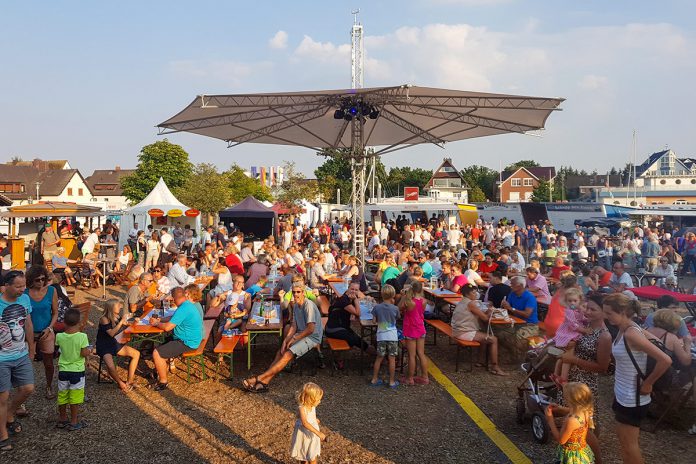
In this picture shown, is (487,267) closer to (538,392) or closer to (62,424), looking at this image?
(538,392)

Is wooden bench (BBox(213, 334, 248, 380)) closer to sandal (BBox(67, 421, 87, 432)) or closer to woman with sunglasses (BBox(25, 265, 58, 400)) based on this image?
sandal (BBox(67, 421, 87, 432))

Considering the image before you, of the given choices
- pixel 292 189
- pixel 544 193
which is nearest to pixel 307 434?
pixel 292 189

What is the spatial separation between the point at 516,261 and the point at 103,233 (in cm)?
1375

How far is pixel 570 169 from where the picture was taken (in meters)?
91.3

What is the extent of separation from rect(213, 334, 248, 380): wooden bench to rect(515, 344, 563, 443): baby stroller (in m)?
3.38

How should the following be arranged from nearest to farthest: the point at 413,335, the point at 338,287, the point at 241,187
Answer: the point at 413,335 → the point at 338,287 → the point at 241,187

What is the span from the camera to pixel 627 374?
10.8 ft

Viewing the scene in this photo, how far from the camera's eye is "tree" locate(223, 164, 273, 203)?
50344 mm

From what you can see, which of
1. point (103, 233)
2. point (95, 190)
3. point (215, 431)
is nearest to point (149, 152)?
point (95, 190)

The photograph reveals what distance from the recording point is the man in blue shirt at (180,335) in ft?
18.6

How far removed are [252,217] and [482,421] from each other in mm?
18803

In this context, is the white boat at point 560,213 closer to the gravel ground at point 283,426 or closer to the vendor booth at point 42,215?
the gravel ground at point 283,426

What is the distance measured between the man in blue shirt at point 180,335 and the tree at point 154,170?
47.4 metres

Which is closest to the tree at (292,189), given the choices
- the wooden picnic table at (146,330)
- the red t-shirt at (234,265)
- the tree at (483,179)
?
the red t-shirt at (234,265)
